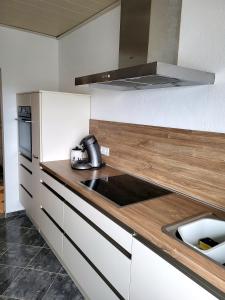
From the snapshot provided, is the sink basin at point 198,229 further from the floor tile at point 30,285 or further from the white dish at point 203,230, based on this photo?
the floor tile at point 30,285

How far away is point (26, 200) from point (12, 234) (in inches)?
17.2

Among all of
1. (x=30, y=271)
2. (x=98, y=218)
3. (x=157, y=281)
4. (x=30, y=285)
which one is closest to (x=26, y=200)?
(x=30, y=271)

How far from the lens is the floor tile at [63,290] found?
185 centimetres

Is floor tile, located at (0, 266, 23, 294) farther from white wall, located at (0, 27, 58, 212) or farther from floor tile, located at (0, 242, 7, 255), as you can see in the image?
white wall, located at (0, 27, 58, 212)

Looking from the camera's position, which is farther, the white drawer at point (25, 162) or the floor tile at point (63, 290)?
the white drawer at point (25, 162)

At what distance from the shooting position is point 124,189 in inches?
68.7

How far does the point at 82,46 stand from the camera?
2.79m

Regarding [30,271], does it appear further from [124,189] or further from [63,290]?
[124,189]

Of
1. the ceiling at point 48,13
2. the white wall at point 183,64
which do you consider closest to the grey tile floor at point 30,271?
the white wall at point 183,64

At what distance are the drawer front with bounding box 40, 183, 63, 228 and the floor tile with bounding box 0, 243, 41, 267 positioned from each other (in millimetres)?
492

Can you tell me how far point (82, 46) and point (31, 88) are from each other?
947 mm

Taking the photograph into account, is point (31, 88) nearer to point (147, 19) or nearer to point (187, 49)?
point (147, 19)

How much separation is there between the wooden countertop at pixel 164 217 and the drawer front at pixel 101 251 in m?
0.21

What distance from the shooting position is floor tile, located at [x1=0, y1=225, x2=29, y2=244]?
2629 millimetres
